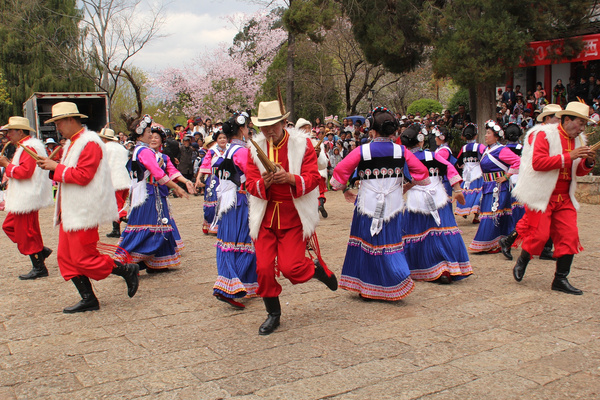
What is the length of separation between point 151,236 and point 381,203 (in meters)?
2.89

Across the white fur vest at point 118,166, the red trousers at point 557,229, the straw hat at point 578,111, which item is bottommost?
the red trousers at point 557,229

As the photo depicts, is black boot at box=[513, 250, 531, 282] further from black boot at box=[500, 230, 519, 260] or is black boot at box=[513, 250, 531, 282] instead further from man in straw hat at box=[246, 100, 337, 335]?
man in straw hat at box=[246, 100, 337, 335]

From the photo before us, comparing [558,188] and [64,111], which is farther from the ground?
[64,111]

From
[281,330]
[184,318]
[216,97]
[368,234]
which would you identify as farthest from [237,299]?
[216,97]

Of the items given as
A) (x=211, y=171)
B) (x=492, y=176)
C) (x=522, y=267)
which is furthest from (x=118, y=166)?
(x=522, y=267)

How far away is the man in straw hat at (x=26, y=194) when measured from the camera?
664 centimetres

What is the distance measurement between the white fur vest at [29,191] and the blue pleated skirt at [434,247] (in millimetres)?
4235

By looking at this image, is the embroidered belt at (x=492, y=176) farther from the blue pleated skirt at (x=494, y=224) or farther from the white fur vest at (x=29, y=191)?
the white fur vest at (x=29, y=191)

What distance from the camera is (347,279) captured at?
5.62 meters

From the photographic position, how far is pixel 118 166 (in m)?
8.20

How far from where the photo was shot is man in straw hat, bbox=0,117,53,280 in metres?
6.64

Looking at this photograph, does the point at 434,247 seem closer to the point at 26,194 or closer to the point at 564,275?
the point at 564,275

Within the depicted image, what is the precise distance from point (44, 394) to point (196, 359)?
100 cm

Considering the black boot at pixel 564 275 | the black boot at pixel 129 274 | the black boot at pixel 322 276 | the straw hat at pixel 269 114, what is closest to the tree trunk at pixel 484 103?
the black boot at pixel 564 275
